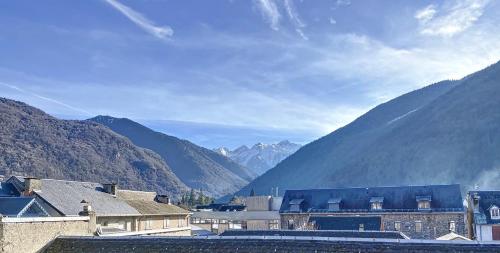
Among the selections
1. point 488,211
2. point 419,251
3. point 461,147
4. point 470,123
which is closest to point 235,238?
point 419,251

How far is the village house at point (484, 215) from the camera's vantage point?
51594mm

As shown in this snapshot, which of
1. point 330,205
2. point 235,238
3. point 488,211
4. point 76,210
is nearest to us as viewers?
point 235,238

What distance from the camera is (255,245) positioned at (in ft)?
74.8

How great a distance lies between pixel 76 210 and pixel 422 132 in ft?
574

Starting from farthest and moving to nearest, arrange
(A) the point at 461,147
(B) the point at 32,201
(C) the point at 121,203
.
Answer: (A) the point at 461,147
(C) the point at 121,203
(B) the point at 32,201

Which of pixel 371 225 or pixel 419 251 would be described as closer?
pixel 419 251

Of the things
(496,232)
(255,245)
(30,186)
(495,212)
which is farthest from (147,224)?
(495,212)

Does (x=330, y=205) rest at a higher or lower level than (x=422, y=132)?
lower

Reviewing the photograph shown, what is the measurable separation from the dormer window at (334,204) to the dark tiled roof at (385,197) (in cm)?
44

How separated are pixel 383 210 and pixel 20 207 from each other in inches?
1721

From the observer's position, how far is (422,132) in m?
194

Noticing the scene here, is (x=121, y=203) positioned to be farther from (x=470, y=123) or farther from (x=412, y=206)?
(x=470, y=123)

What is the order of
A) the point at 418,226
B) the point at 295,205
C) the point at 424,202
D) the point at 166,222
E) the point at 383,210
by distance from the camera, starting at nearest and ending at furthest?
1. the point at 166,222
2. the point at 418,226
3. the point at 424,202
4. the point at 383,210
5. the point at 295,205

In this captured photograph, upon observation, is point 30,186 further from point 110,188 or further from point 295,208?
point 295,208
